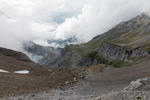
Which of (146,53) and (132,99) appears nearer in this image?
(132,99)

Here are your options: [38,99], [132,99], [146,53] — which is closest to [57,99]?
[38,99]

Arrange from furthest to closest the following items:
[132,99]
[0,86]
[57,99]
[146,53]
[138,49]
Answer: [138,49] < [146,53] < [0,86] < [57,99] < [132,99]

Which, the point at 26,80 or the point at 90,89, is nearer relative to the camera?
the point at 90,89

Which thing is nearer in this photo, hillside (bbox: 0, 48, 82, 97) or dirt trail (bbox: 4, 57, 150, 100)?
dirt trail (bbox: 4, 57, 150, 100)

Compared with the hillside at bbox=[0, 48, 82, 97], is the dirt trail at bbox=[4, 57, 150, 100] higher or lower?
lower

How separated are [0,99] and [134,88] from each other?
1044 inches

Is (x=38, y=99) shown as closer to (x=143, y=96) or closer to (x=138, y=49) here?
(x=143, y=96)

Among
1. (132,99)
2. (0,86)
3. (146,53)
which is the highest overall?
(146,53)

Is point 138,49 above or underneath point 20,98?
above

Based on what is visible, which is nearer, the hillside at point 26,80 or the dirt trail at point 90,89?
the dirt trail at point 90,89

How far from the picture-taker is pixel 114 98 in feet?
91.3

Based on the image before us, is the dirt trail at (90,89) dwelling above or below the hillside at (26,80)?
below

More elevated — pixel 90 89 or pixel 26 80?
pixel 26 80

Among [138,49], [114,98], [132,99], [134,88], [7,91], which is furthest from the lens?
[138,49]
